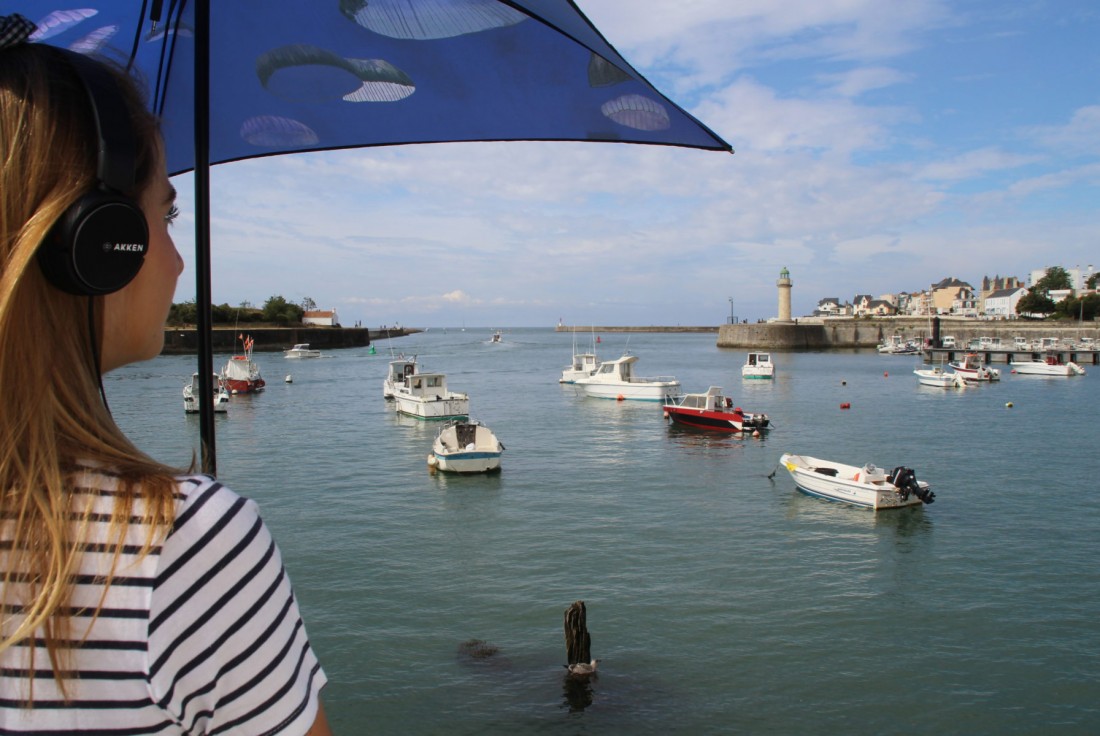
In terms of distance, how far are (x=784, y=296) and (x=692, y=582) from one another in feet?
341

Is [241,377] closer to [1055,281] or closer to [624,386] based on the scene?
[624,386]

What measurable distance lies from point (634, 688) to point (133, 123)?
1082 centimetres

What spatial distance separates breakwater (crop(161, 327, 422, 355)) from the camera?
Result: 313 feet

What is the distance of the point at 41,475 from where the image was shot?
847mm

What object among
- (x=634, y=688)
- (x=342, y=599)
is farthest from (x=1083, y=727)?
(x=342, y=599)

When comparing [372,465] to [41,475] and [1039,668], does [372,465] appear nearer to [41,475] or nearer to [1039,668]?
[1039,668]

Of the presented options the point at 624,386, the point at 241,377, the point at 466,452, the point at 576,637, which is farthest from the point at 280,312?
the point at 576,637

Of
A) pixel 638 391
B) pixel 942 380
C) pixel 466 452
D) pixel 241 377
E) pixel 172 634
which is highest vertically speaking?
pixel 172 634

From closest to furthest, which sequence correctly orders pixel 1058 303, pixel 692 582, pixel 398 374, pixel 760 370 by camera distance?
pixel 692 582 → pixel 398 374 → pixel 760 370 → pixel 1058 303

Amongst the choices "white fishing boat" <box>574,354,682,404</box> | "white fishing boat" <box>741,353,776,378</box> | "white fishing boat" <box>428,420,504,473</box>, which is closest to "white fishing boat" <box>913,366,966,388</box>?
"white fishing boat" <box>741,353,776,378</box>

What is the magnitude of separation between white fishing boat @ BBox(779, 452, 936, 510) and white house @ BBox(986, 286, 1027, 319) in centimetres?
14594

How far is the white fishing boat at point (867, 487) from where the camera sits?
1986cm

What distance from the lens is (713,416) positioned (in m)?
34.6

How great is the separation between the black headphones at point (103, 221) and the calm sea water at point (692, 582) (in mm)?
9752
